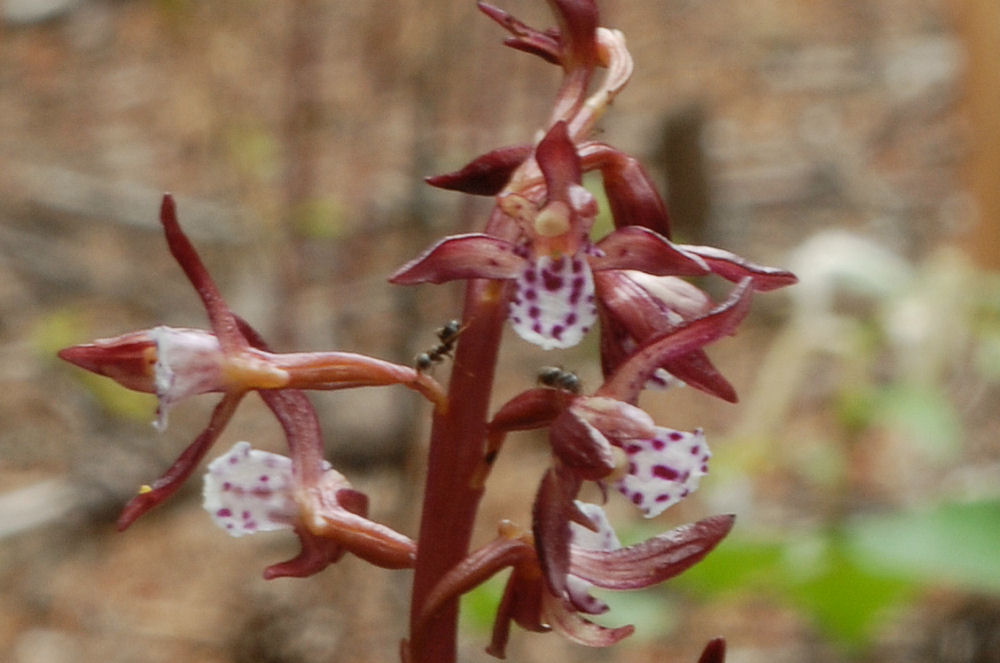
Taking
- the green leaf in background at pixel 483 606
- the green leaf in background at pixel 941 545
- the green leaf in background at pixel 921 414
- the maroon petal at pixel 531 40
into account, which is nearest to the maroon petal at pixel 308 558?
the maroon petal at pixel 531 40

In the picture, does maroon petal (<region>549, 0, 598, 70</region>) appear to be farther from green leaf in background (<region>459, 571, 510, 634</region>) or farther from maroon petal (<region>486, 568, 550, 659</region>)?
green leaf in background (<region>459, 571, 510, 634</region>)

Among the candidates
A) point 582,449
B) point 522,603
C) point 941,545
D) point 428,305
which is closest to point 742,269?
point 582,449

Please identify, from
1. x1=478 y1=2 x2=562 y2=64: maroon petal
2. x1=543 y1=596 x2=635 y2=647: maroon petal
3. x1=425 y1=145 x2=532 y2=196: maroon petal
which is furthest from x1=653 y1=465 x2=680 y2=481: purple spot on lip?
x1=478 y1=2 x2=562 y2=64: maroon petal

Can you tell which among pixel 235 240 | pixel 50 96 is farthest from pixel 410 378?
pixel 50 96

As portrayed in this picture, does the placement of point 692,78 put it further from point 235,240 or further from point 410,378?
point 410,378

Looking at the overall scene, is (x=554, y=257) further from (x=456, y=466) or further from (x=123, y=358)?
(x=123, y=358)
